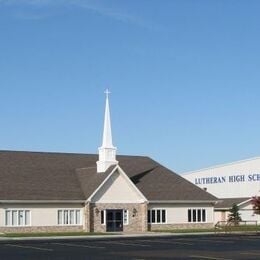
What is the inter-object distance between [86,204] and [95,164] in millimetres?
8487

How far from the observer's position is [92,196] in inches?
2170

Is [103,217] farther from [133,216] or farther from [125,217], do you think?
[133,216]

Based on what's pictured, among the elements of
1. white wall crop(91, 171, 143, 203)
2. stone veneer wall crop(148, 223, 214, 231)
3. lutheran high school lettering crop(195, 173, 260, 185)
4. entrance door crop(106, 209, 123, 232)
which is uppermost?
lutheran high school lettering crop(195, 173, 260, 185)

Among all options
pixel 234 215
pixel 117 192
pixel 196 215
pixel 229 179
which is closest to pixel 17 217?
pixel 117 192

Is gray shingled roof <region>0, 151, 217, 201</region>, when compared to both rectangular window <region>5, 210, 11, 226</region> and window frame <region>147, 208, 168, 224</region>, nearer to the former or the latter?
window frame <region>147, 208, 168, 224</region>

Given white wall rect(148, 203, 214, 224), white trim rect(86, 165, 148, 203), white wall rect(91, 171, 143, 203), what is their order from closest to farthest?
1. white trim rect(86, 165, 148, 203)
2. white wall rect(91, 171, 143, 203)
3. white wall rect(148, 203, 214, 224)

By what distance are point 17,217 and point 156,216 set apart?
12653 mm

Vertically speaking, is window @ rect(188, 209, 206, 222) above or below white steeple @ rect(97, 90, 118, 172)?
below

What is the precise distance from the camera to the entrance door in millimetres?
56750

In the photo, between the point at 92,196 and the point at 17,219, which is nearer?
the point at 17,219

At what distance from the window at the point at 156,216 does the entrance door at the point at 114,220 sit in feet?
8.69

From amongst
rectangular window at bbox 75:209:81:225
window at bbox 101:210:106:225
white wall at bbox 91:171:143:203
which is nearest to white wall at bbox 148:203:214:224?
white wall at bbox 91:171:143:203

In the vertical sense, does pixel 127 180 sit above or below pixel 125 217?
above

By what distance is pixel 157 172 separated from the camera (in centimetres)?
6438
